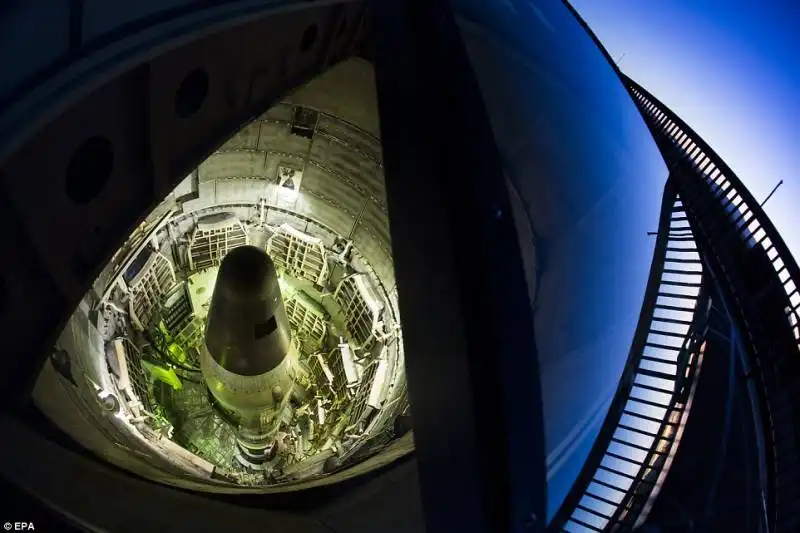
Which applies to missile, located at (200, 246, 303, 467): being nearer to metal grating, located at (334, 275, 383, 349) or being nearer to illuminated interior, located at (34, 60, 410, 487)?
illuminated interior, located at (34, 60, 410, 487)

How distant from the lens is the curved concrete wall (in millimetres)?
2510

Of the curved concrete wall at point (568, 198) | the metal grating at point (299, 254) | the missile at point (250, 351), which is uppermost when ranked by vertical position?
the metal grating at point (299, 254)

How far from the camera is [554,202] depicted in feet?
8.75

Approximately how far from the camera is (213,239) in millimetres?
9641

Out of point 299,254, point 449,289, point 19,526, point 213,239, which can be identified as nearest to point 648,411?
point 449,289

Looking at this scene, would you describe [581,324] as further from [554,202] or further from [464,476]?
[464,476]

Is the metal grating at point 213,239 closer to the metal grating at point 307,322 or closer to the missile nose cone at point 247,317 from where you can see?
the missile nose cone at point 247,317

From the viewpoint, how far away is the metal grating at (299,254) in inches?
387

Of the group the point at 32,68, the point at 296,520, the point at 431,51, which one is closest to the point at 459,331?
the point at 431,51

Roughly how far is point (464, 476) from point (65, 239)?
305cm

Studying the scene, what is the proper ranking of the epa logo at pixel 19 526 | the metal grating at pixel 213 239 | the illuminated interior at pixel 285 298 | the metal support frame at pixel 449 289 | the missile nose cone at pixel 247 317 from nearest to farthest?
the metal support frame at pixel 449 289, the epa logo at pixel 19 526, the illuminated interior at pixel 285 298, the missile nose cone at pixel 247 317, the metal grating at pixel 213 239

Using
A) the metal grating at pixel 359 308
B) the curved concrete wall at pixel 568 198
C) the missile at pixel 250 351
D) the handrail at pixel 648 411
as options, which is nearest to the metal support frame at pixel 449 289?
the curved concrete wall at pixel 568 198

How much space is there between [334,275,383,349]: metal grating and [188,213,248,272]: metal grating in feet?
7.03

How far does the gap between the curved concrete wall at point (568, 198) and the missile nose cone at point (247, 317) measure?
18.2ft
